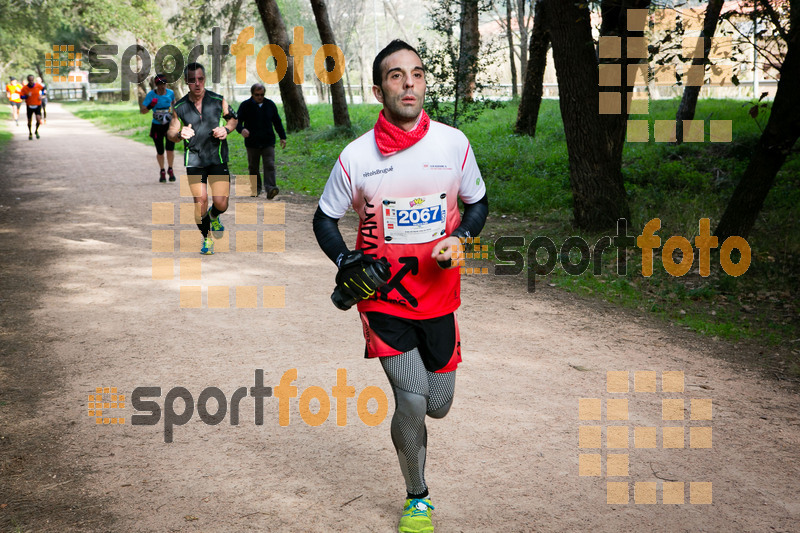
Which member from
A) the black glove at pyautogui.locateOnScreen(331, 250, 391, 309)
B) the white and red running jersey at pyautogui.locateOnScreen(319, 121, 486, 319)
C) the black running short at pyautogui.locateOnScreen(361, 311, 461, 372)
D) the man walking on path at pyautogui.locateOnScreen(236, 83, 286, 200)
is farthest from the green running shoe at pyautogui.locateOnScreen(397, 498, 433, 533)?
the man walking on path at pyautogui.locateOnScreen(236, 83, 286, 200)

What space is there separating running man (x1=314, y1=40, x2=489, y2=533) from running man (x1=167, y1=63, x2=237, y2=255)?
244 inches

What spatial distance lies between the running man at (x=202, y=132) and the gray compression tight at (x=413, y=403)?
6.45m

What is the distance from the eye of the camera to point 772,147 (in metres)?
8.84

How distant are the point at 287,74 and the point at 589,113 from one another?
608 inches

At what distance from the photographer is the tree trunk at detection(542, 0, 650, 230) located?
1031cm

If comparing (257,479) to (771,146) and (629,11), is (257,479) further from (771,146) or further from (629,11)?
(629,11)

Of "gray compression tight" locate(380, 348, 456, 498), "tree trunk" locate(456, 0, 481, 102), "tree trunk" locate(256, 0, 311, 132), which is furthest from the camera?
"tree trunk" locate(256, 0, 311, 132)

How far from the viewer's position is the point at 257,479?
4.45 metres

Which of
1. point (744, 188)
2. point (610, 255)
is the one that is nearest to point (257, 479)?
point (610, 255)

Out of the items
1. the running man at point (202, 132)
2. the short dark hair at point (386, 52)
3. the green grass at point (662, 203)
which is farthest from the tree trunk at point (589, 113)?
the short dark hair at point (386, 52)

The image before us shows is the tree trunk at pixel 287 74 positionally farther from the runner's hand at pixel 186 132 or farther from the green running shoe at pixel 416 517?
the green running shoe at pixel 416 517

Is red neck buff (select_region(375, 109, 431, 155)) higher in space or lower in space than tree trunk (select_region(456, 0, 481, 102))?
lower

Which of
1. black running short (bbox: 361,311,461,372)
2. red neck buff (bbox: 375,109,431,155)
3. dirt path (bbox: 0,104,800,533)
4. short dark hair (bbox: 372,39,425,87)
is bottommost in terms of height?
dirt path (bbox: 0,104,800,533)

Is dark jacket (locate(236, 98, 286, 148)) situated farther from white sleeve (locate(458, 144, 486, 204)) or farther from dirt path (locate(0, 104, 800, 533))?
white sleeve (locate(458, 144, 486, 204))
